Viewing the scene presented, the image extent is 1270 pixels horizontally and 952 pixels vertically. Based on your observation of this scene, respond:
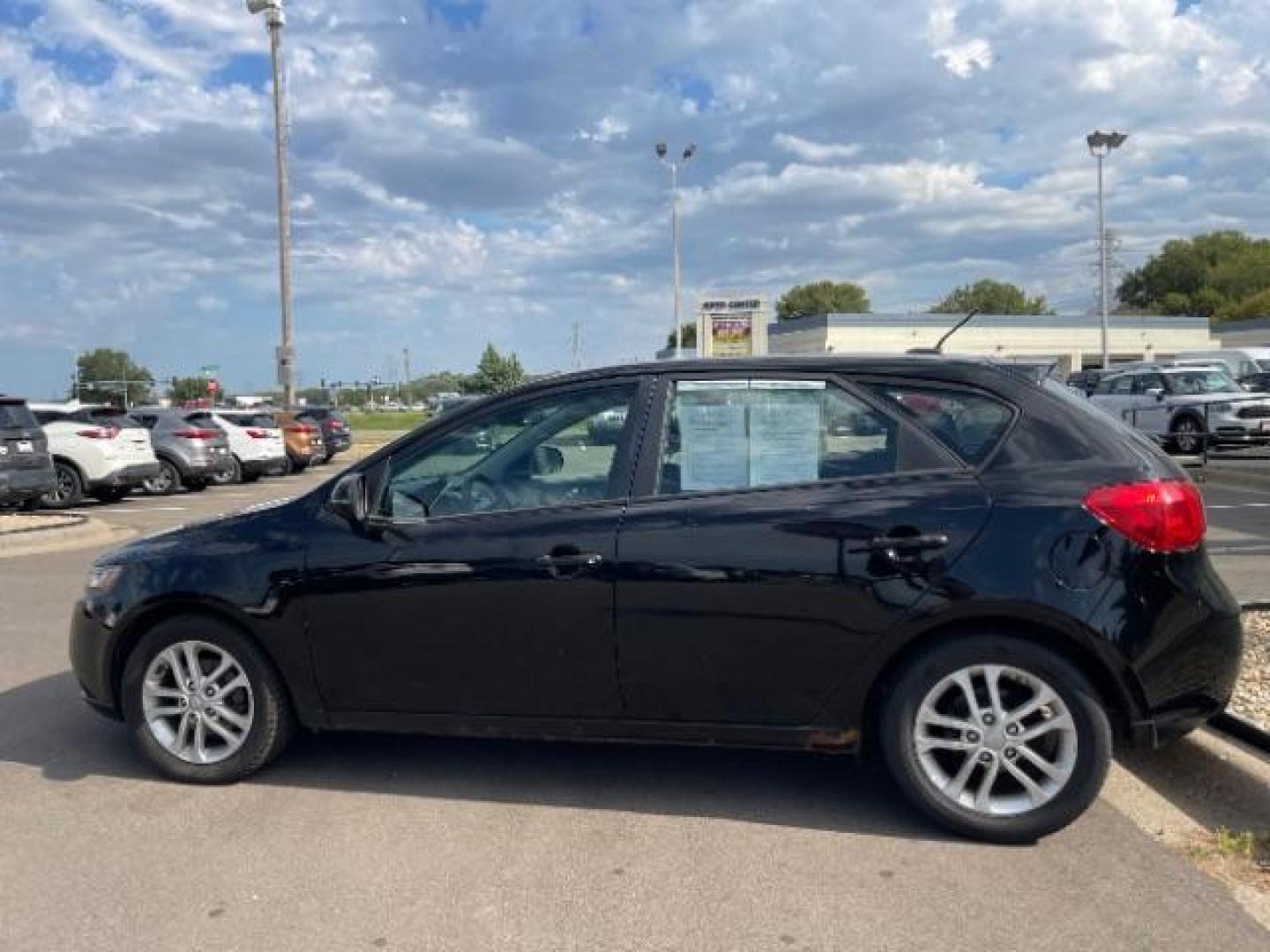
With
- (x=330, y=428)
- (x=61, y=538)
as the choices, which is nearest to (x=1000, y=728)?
(x=61, y=538)

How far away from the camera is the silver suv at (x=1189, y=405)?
66.8 ft

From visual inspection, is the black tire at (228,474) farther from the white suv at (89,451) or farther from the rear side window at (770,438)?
the rear side window at (770,438)

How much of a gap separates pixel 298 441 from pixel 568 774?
71.5ft

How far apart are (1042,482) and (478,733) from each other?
2.25m

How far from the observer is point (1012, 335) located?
69688 mm

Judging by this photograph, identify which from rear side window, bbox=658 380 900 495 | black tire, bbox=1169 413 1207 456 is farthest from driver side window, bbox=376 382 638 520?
black tire, bbox=1169 413 1207 456

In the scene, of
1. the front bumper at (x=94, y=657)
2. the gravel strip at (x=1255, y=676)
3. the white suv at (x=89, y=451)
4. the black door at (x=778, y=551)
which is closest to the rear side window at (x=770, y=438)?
the black door at (x=778, y=551)

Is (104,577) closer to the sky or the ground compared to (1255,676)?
closer to the sky

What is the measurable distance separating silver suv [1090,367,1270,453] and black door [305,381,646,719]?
16955 mm

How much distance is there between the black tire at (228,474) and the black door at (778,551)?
17.3 metres

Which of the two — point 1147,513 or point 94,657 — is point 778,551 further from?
point 94,657

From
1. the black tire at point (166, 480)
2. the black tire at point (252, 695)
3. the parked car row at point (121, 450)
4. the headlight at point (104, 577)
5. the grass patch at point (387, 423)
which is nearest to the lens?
the black tire at point (252, 695)

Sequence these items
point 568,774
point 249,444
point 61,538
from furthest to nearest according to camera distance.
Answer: point 249,444 → point 61,538 → point 568,774

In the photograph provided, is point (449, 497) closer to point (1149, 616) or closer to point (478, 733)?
point (478, 733)
